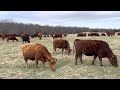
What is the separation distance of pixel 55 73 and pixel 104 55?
3.82m

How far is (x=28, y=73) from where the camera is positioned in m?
10.4
